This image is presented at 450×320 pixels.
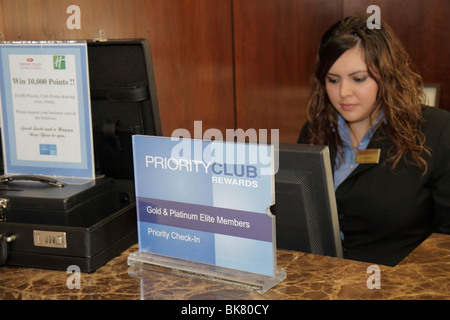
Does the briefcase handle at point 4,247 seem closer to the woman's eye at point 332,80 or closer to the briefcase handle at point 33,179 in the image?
the briefcase handle at point 33,179

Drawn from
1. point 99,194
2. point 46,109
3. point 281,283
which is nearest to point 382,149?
point 281,283

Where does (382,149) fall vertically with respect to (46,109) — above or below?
below

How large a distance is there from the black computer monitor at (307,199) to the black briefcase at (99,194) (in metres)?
0.43

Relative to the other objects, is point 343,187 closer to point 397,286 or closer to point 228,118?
point 397,286

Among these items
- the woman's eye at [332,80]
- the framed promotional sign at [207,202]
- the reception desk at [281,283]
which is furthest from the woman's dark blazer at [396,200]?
the framed promotional sign at [207,202]

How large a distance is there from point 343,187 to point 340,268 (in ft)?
2.34

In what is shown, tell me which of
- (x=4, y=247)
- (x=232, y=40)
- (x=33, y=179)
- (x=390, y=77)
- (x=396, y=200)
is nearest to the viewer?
(x=4, y=247)

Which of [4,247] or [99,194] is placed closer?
[4,247]

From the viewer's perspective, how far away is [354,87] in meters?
1.97

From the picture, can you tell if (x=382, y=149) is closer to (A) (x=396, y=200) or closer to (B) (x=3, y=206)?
(A) (x=396, y=200)

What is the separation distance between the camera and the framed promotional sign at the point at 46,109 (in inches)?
57.7

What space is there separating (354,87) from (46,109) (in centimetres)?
111
